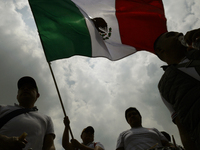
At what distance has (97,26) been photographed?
15.2 ft

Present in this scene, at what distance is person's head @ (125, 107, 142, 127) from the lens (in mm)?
4629

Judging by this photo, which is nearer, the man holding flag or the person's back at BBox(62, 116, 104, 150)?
the man holding flag

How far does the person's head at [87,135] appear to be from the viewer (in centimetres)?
525

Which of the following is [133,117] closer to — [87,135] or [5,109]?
[87,135]

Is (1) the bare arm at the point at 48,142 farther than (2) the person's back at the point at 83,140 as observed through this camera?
No

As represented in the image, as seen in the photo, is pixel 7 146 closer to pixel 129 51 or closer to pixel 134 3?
pixel 129 51

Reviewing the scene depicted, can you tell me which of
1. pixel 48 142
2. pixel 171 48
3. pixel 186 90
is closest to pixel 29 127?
pixel 48 142

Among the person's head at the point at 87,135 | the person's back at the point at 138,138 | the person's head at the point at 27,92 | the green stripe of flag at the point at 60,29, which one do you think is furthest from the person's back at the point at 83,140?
the green stripe of flag at the point at 60,29

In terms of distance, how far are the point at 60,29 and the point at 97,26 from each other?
3.46 feet

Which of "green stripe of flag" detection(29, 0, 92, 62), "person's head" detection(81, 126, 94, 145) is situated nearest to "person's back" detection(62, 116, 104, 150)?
"person's head" detection(81, 126, 94, 145)

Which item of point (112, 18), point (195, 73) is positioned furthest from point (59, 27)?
point (195, 73)

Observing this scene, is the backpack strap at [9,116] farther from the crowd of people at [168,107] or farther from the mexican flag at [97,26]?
the mexican flag at [97,26]

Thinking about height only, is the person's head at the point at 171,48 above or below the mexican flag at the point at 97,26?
below

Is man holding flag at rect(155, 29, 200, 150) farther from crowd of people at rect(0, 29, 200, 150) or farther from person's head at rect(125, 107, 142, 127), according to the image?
person's head at rect(125, 107, 142, 127)
